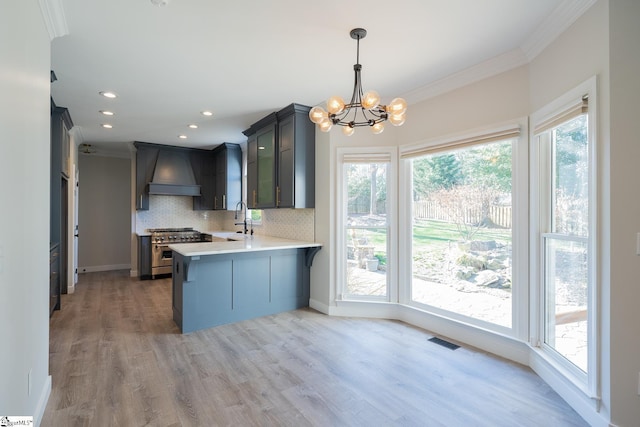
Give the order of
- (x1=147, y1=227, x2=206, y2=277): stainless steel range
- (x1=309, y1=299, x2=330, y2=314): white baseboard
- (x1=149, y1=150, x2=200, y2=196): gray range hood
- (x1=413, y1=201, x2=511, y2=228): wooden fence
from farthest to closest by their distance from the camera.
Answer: (x1=149, y1=150, x2=200, y2=196): gray range hood → (x1=147, y1=227, x2=206, y2=277): stainless steel range → (x1=309, y1=299, x2=330, y2=314): white baseboard → (x1=413, y1=201, x2=511, y2=228): wooden fence

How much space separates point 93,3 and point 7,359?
2140mm

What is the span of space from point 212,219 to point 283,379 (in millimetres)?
5709

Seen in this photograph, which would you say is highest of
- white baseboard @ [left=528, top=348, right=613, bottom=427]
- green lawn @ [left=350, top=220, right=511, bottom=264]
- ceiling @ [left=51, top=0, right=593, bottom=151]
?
ceiling @ [left=51, top=0, right=593, bottom=151]

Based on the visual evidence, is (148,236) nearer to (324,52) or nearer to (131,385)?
(131,385)

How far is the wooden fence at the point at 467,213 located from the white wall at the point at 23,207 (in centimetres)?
333

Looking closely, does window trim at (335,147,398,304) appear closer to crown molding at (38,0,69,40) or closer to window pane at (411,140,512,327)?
window pane at (411,140,512,327)

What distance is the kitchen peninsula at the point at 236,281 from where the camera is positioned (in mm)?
3572

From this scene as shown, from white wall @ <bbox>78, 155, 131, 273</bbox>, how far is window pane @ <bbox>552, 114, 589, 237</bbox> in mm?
7923

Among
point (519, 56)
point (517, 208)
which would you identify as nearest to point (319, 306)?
point (517, 208)

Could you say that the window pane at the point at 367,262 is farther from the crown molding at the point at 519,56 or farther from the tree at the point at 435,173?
the crown molding at the point at 519,56

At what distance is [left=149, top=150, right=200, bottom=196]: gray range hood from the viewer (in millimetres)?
6461

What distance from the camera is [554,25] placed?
2.32 m

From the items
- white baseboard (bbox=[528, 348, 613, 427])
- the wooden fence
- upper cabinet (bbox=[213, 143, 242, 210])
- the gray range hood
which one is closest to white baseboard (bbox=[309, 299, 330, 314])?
the wooden fence

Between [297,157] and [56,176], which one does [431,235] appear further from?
[56,176]
